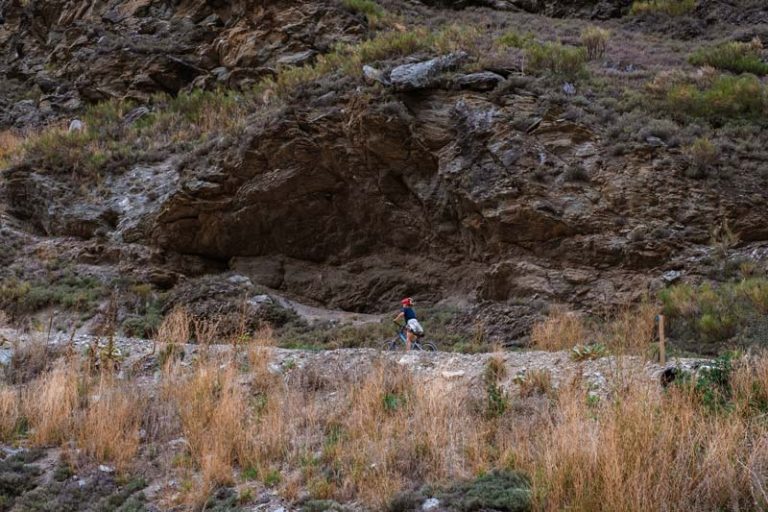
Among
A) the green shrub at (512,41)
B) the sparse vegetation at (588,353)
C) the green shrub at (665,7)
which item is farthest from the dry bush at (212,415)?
the green shrub at (665,7)

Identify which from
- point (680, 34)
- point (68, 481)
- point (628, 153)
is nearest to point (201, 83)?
point (628, 153)

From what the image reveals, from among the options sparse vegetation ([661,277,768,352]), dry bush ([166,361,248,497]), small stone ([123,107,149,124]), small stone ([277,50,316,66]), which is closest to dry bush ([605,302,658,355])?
sparse vegetation ([661,277,768,352])

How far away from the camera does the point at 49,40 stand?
82.9 feet

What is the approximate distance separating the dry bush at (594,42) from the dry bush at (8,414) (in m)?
15.3

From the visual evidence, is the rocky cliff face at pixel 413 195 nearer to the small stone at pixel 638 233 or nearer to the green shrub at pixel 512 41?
the small stone at pixel 638 233

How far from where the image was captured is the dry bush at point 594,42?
55.4 feet

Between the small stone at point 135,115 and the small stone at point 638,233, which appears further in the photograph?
the small stone at point 135,115

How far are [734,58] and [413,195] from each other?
8992 mm

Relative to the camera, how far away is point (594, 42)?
691 inches

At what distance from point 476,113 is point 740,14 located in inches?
536

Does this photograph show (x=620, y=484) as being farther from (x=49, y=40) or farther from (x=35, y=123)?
(x=49, y=40)

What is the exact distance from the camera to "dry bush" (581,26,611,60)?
1689 cm

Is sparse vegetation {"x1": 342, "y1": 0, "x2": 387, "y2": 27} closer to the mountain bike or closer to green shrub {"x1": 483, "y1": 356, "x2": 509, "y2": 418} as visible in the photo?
the mountain bike

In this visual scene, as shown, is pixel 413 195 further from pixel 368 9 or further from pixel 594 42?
pixel 368 9
